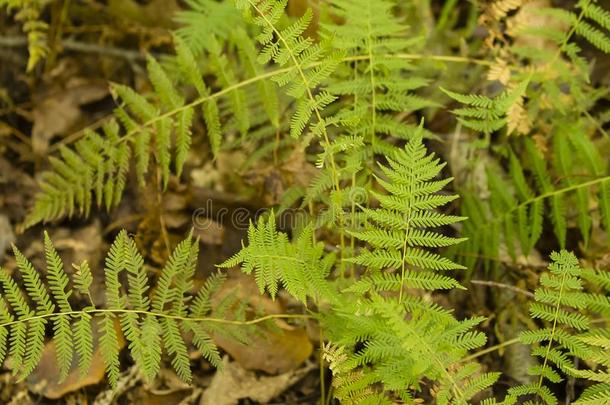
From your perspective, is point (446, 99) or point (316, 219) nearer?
point (316, 219)

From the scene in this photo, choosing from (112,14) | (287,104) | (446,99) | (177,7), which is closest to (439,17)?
(446,99)

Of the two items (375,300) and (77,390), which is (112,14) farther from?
(375,300)

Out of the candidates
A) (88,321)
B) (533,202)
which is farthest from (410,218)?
(88,321)

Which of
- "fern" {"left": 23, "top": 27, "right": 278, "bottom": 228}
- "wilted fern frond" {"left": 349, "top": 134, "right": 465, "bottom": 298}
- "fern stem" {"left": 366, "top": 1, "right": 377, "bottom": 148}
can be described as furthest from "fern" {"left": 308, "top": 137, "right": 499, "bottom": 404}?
"fern" {"left": 23, "top": 27, "right": 278, "bottom": 228}

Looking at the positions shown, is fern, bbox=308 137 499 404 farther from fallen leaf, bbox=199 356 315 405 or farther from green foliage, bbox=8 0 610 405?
fallen leaf, bbox=199 356 315 405

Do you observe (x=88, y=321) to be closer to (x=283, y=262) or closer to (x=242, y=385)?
(x=283, y=262)

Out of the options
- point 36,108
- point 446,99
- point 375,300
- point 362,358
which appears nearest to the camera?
point 375,300
